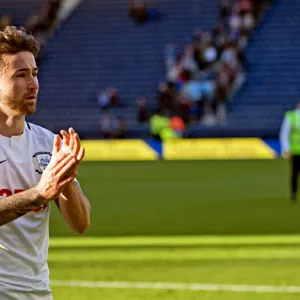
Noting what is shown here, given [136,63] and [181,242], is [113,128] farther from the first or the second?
[181,242]

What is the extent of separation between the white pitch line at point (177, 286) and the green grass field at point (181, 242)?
1 cm

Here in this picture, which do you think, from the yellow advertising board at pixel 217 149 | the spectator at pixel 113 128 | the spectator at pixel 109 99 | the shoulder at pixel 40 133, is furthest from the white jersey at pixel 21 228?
A: the spectator at pixel 109 99

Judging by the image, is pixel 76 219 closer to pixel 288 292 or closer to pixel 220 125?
pixel 288 292

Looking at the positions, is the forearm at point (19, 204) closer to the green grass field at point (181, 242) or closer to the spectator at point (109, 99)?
the green grass field at point (181, 242)

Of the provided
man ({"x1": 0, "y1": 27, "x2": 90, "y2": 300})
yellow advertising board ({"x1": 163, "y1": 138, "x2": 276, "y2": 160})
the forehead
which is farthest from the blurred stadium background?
the forehead

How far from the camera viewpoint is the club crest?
492 cm

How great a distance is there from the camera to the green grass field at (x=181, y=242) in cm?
1044

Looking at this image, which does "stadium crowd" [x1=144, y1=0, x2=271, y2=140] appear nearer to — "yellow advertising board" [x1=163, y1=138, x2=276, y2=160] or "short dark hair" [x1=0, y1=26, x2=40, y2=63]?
"yellow advertising board" [x1=163, y1=138, x2=276, y2=160]

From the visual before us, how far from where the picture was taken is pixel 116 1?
44531 mm

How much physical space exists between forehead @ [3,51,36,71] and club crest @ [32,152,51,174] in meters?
0.43

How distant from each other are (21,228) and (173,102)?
3364 cm

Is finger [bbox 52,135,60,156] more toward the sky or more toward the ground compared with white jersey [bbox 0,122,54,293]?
more toward the sky

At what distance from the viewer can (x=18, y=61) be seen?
485 cm

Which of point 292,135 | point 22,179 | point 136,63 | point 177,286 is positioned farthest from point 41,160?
point 136,63
